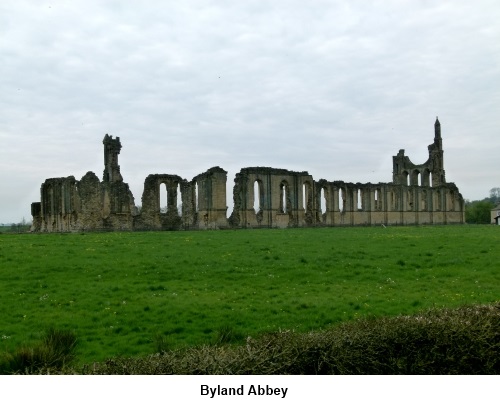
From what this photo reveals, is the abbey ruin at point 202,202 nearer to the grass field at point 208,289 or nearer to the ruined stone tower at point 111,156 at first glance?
the ruined stone tower at point 111,156

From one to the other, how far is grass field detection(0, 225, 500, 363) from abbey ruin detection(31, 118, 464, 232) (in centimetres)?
2256

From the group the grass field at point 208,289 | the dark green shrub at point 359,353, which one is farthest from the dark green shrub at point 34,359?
the grass field at point 208,289

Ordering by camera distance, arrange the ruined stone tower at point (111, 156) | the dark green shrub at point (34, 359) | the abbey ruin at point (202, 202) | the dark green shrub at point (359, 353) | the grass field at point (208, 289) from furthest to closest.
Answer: the ruined stone tower at point (111, 156)
the abbey ruin at point (202, 202)
the grass field at point (208, 289)
the dark green shrub at point (34, 359)
the dark green shrub at point (359, 353)

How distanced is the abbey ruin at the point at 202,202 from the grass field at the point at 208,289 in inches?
888

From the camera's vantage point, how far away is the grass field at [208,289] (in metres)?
9.71

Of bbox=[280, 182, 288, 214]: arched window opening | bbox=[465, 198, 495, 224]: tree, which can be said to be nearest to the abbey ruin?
bbox=[280, 182, 288, 214]: arched window opening

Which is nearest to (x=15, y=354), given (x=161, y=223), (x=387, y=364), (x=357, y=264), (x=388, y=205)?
(x=387, y=364)

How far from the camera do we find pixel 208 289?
13.1 m

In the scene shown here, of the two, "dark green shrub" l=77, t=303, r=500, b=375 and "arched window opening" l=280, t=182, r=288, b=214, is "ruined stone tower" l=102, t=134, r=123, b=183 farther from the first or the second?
"dark green shrub" l=77, t=303, r=500, b=375

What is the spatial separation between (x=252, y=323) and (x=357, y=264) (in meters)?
7.58

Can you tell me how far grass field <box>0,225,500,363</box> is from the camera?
31.9 ft

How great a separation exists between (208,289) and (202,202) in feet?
109

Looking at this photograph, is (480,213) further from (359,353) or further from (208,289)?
(359,353)

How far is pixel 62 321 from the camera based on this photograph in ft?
33.2
